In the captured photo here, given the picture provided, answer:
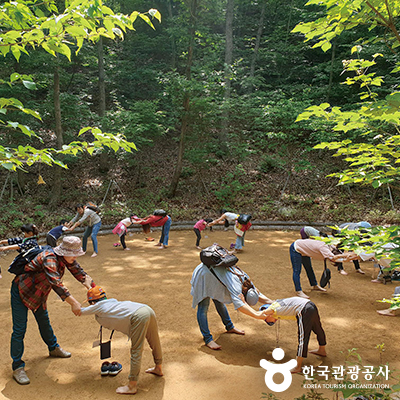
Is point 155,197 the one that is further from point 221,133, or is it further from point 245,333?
point 245,333

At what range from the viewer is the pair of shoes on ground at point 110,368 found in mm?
3920

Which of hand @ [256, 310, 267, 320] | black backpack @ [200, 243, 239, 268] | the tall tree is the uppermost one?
the tall tree

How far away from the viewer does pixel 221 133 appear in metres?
19.4

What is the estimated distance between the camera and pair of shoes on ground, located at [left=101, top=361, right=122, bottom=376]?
392 centimetres

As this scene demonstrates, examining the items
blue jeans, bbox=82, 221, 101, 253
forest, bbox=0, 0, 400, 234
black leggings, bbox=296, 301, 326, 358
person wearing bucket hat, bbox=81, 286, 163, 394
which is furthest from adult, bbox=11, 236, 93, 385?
forest, bbox=0, 0, 400, 234

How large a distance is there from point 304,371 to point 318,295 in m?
3.17

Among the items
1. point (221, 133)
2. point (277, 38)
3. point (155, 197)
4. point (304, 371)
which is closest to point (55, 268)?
point (304, 371)

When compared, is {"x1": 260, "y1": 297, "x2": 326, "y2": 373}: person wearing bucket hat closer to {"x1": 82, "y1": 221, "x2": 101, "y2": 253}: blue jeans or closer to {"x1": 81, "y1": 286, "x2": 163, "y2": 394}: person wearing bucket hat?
{"x1": 81, "y1": 286, "x2": 163, "y2": 394}: person wearing bucket hat

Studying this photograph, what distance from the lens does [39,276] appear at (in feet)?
13.0

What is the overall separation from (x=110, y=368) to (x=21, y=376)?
3.73 feet

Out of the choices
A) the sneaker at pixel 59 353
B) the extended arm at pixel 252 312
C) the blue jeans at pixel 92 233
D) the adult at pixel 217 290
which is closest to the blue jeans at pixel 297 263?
the adult at pixel 217 290

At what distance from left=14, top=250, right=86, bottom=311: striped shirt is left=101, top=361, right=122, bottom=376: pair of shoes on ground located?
123cm

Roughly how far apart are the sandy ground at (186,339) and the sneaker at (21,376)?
6cm

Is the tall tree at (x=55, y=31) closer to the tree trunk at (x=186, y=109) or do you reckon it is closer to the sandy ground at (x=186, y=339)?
the sandy ground at (x=186, y=339)
